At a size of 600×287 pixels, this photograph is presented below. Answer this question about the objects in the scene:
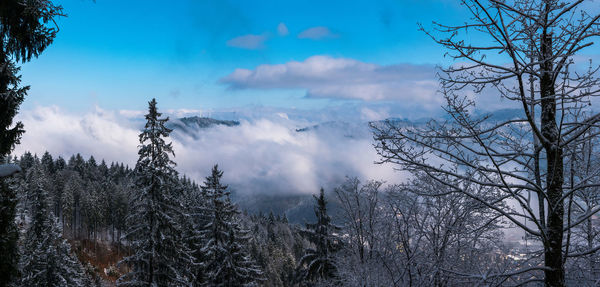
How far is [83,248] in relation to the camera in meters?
66.1

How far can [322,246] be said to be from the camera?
67.6ft

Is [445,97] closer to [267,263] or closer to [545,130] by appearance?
[545,130]

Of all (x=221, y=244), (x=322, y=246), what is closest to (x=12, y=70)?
(x=221, y=244)

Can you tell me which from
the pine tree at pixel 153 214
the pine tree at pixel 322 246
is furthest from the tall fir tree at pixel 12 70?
the pine tree at pixel 322 246

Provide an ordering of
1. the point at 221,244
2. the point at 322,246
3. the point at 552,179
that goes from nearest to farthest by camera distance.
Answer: the point at 552,179 → the point at 221,244 → the point at 322,246

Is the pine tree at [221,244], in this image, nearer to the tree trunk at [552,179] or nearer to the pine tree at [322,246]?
the pine tree at [322,246]

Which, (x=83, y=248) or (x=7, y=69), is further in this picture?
(x=83, y=248)

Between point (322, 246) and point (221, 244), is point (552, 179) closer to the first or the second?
point (322, 246)

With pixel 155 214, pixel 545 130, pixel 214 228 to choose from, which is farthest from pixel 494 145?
pixel 214 228

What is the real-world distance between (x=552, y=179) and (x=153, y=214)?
51.8ft

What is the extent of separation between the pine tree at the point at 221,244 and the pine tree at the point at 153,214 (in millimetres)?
2839

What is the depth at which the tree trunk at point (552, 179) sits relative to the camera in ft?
14.5

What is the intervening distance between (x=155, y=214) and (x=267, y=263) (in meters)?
54.7

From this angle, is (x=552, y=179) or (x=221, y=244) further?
(x=221, y=244)
